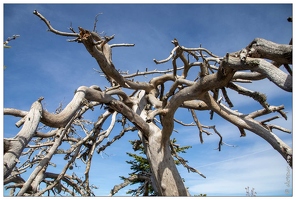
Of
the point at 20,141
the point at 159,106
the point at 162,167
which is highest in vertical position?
the point at 159,106

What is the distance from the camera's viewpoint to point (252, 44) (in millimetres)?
3760

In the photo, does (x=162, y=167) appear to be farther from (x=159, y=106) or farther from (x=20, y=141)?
(x=20, y=141)

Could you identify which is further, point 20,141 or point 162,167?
point 162,167

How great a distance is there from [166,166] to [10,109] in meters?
3.41

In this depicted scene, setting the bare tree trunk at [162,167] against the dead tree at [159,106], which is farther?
the bare tree trunk at [162,167]

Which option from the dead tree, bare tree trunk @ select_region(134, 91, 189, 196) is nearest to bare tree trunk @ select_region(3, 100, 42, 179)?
the dead tree

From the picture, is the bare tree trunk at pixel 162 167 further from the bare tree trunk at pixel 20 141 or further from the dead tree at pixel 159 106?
the bare tree trunk at pixel 20 141

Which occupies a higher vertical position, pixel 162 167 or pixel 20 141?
pixel 162 167

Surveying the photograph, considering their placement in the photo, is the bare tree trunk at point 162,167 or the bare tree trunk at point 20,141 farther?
the bare tree trunk at point 162,167

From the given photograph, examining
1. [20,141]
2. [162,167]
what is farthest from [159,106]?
[20,141]

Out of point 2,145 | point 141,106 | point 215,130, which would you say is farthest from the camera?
point 215,130

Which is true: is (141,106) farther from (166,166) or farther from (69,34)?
(69,34)

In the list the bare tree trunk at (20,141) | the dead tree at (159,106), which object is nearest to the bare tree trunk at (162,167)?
the dead tree at (159,106)

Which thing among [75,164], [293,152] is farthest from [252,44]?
[75,164]
